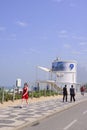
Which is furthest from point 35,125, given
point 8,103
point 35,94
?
point 35,94

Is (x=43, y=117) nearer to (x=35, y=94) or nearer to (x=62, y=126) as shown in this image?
(x=62, y=126)

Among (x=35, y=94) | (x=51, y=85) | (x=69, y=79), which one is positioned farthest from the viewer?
(x=69, y=79)

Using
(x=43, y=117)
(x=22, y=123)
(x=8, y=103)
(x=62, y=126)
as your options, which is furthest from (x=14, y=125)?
(x=8, y=103)

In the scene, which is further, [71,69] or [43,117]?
[71,69]

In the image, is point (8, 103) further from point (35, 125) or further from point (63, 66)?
point (63, 66)

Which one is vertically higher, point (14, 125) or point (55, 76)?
point (55, 76)

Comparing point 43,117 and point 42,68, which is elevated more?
point 42,68

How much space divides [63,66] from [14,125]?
58470 millimetres

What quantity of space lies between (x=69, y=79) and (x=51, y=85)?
8.49 m

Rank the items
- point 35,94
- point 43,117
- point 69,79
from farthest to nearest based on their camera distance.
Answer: point 69,79 → point 35,94 → point 43,117

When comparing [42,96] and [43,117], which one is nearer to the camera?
[43,117]

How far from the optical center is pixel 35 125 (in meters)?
16.2

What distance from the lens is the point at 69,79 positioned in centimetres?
7231

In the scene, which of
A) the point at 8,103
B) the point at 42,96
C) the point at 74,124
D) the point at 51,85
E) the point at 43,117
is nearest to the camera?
the point at 74,124
